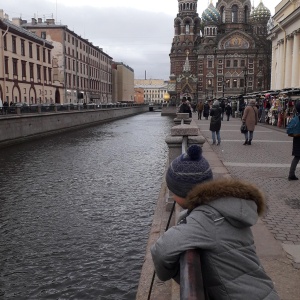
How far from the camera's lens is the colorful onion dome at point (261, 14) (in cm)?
9500

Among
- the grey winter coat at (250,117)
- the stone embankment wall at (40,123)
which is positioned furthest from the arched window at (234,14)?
the grey winter coat at (250,117)

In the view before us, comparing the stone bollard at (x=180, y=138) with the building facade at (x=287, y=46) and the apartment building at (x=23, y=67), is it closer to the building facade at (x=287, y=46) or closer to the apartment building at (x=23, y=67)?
the building facade at (x=287, y=46)

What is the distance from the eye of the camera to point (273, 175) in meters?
9.70

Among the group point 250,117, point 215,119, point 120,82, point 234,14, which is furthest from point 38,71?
point 234,14

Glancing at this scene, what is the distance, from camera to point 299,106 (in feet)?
28.2

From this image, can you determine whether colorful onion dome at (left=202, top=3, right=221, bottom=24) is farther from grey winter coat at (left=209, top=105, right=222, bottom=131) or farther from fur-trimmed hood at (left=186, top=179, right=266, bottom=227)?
fur-trimmed hood at (left=186, top=179, right=266, bottom=227)

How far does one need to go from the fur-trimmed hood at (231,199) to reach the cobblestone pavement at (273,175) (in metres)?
2.87

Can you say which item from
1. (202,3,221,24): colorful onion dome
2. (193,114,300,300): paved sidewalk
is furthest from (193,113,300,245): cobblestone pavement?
(202,3,221,24): colorful onion dome

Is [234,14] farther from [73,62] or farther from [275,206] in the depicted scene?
[275,206]

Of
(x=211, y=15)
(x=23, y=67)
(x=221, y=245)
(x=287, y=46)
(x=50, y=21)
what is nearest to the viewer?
(x=221, y=245)

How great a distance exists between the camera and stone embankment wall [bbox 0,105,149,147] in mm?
24845

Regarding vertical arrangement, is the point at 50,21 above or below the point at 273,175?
above

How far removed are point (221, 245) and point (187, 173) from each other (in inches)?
21.5

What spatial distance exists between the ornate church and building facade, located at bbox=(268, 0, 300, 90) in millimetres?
42378
